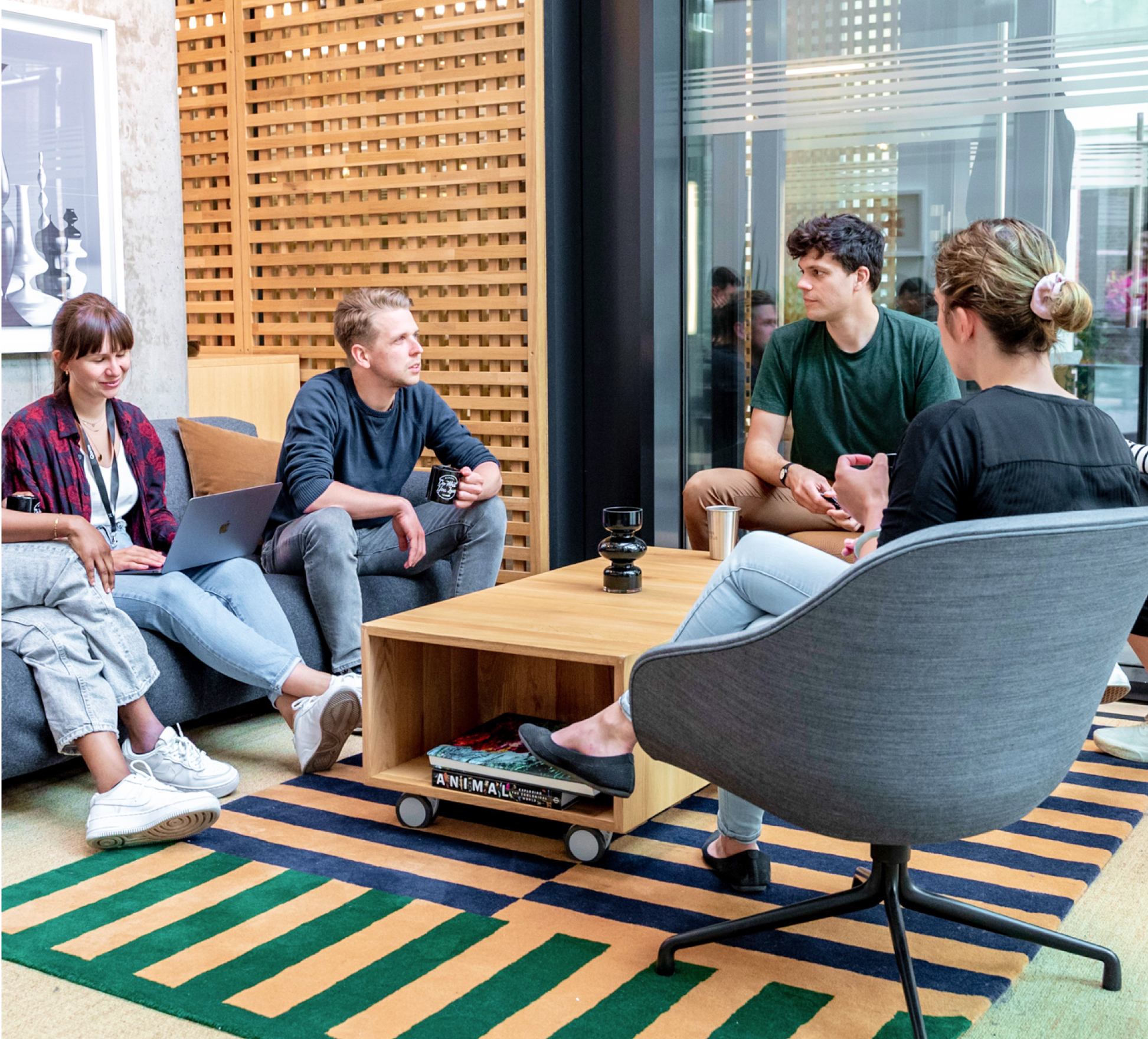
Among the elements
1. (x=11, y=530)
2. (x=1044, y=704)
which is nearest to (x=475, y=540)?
(x=11, y=530)

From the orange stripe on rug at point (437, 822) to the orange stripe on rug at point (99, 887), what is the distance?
284 mm

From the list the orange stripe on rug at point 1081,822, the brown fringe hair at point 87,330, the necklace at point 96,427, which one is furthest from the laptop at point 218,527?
the orange stripe on rug at point 1081,822

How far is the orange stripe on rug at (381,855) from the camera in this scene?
204cm

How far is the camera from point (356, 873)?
81.7 inches

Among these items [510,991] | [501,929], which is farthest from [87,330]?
[510,991]

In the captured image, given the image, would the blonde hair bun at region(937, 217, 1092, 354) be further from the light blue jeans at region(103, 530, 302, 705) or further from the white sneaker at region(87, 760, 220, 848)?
the light blue jeans at region(103, 530, 302, 705)

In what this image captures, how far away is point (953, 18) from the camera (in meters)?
3.67

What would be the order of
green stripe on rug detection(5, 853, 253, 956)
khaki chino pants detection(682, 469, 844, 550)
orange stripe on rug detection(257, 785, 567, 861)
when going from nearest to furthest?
green stripe on rug detection(5, 853, 253, 956) < orange stripe on rug detection(257, 785, 567, 861) < khaki chino pants detection(682, 469, 844, 550)

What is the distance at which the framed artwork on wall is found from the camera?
10.4 feet

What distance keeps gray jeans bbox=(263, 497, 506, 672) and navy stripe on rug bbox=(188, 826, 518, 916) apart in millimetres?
561

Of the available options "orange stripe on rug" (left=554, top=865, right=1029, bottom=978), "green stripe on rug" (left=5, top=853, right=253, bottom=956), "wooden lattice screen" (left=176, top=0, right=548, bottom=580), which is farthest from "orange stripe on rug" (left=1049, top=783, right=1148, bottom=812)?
"wooden lattice screen" (left=176, top=0, right=548, bottom=580)

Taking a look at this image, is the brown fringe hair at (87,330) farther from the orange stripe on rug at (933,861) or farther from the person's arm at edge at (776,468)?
the person's arm at edge at (776,468)

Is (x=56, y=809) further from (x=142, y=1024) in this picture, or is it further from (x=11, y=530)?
(x=142, y=1024)

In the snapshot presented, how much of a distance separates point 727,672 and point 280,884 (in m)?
0.96
